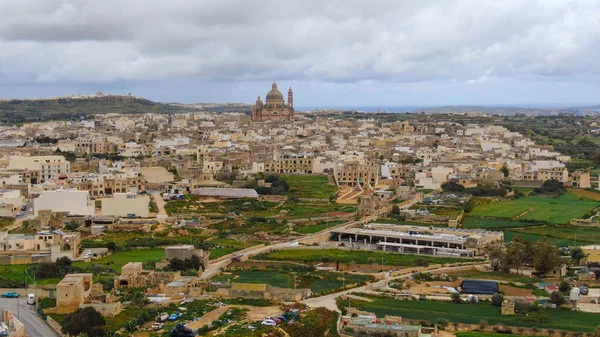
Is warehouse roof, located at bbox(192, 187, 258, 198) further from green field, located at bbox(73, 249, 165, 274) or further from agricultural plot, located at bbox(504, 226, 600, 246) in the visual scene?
agricultural plot, located at bbox(504, 226, 600, 246)

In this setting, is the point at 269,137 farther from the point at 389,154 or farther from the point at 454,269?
the point at 454,269

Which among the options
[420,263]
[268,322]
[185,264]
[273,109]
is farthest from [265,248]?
[273,109]

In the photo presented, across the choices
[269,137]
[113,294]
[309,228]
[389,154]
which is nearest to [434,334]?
[113,294]

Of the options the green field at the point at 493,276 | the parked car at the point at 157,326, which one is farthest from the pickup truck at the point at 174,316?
the green field at the point at 493,276

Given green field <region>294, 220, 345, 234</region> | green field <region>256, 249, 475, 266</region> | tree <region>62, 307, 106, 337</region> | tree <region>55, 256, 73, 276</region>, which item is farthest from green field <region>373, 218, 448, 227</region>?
tree <region>62, 307, 106, 337</region>

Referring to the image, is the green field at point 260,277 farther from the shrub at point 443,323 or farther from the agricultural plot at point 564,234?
the agricultural plot at point 564,234

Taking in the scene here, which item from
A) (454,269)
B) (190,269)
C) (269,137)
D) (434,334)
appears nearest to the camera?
(434,334)

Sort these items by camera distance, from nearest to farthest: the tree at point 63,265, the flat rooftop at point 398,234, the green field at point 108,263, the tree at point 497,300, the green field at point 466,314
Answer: the green field at point 466,314 < the tree at point 497,300 < the green field at point 108,263 < the tree at point 63,265 < the flat rooftop at point 398,234

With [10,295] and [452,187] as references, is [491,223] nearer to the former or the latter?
[452,187]
